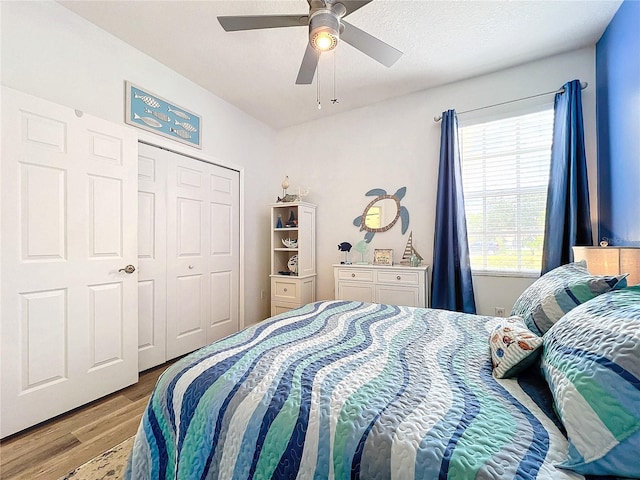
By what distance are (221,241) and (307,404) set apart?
2.74 metres

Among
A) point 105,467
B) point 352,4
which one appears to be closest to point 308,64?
point 352,4

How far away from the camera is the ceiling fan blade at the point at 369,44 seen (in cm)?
175

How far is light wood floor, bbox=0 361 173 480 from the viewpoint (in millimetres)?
1453

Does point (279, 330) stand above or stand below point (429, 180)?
below

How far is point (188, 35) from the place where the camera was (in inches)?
89.6

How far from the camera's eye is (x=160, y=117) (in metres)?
2.63

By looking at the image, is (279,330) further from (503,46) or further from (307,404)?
(503,46)

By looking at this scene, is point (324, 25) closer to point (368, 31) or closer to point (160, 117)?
point (368, 31)

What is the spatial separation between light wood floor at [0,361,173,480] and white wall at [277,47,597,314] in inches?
93.0

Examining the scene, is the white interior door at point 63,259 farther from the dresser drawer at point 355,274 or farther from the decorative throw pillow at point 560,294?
the decorative throw pillow at point 560,294

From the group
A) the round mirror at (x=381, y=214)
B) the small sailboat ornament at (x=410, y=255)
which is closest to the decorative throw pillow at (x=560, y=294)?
the small sailboat ornament at (x=410, y=255)

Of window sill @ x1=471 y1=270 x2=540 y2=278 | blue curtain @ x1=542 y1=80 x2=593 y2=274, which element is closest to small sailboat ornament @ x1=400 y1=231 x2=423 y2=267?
window sill @ x1=471 y1=270 x2=540 y2=278

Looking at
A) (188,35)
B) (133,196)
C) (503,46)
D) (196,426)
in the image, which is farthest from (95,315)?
(503,46)

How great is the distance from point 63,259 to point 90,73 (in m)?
1.43
